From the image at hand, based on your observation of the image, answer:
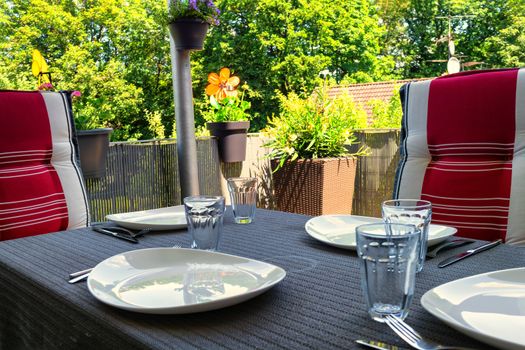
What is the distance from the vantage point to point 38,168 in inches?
70.9

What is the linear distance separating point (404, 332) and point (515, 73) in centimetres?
124

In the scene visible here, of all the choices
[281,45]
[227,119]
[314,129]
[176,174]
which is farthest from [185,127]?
[281,45]

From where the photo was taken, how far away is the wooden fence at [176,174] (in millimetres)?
2824

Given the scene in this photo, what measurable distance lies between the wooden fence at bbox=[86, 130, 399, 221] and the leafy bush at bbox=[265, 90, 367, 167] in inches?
5.7

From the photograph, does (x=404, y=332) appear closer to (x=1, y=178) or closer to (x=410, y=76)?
(x=1, y=178)

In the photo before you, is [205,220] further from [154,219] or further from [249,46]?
[249,46]

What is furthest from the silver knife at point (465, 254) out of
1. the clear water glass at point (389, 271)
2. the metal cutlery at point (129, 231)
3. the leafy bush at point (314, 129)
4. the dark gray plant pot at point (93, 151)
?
the leafy bush at point (314, 129)

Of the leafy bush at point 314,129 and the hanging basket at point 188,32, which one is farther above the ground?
the hanging basket at point 188,32

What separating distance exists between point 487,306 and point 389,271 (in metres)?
0.14

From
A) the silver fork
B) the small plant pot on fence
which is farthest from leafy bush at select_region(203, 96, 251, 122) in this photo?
the silver fork

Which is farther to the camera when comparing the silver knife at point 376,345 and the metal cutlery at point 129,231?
the metal cutlery at point 129,231

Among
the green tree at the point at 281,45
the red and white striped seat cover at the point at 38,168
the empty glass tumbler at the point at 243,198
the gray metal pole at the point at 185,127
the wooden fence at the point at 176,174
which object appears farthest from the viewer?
the green tree at the point at 281,45

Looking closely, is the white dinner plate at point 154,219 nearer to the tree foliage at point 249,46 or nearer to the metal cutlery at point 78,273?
the metal cutlery at point 78,273

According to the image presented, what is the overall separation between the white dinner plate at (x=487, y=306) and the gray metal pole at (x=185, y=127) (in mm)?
2519
